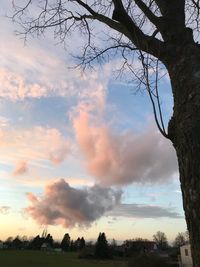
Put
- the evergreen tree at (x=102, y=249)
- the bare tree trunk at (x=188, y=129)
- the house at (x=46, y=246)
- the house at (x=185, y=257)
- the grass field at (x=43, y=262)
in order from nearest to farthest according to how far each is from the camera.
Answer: the bare tree trunk at (x=188, y=129) → the house at (x=185, y=257) → the grass field at (x=43, y=262) → the evergreen tree at (x=102, y=249) → the house at (x=46, y=246)

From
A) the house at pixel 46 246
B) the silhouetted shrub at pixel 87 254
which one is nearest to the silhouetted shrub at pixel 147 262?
the silhouetted shrub at pixel 87 254

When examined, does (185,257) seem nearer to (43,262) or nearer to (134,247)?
(43,262)

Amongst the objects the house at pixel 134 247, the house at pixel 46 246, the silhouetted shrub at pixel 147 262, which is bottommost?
the silhouetted shrub at pixel 147 262

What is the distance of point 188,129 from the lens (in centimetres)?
375

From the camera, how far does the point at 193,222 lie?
11.5 ft

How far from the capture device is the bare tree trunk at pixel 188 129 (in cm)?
353

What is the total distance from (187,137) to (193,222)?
765 millimetres

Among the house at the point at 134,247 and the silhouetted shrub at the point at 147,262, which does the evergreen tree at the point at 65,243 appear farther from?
the silhouetted shrub at the point at 147,262

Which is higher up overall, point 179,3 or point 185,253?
point 185,253

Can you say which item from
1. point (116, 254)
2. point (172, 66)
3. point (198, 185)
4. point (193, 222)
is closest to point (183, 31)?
point (172, 66)

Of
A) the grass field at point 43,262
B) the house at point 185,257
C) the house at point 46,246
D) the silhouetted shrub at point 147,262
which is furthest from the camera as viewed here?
the house at point 46,246

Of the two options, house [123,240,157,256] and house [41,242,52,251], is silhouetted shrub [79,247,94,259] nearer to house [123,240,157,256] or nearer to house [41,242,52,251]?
house [123,240,157,256]

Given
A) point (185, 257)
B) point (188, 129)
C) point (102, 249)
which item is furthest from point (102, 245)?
point (188, 129)

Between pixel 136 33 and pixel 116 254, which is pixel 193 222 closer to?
pixel 136 33
